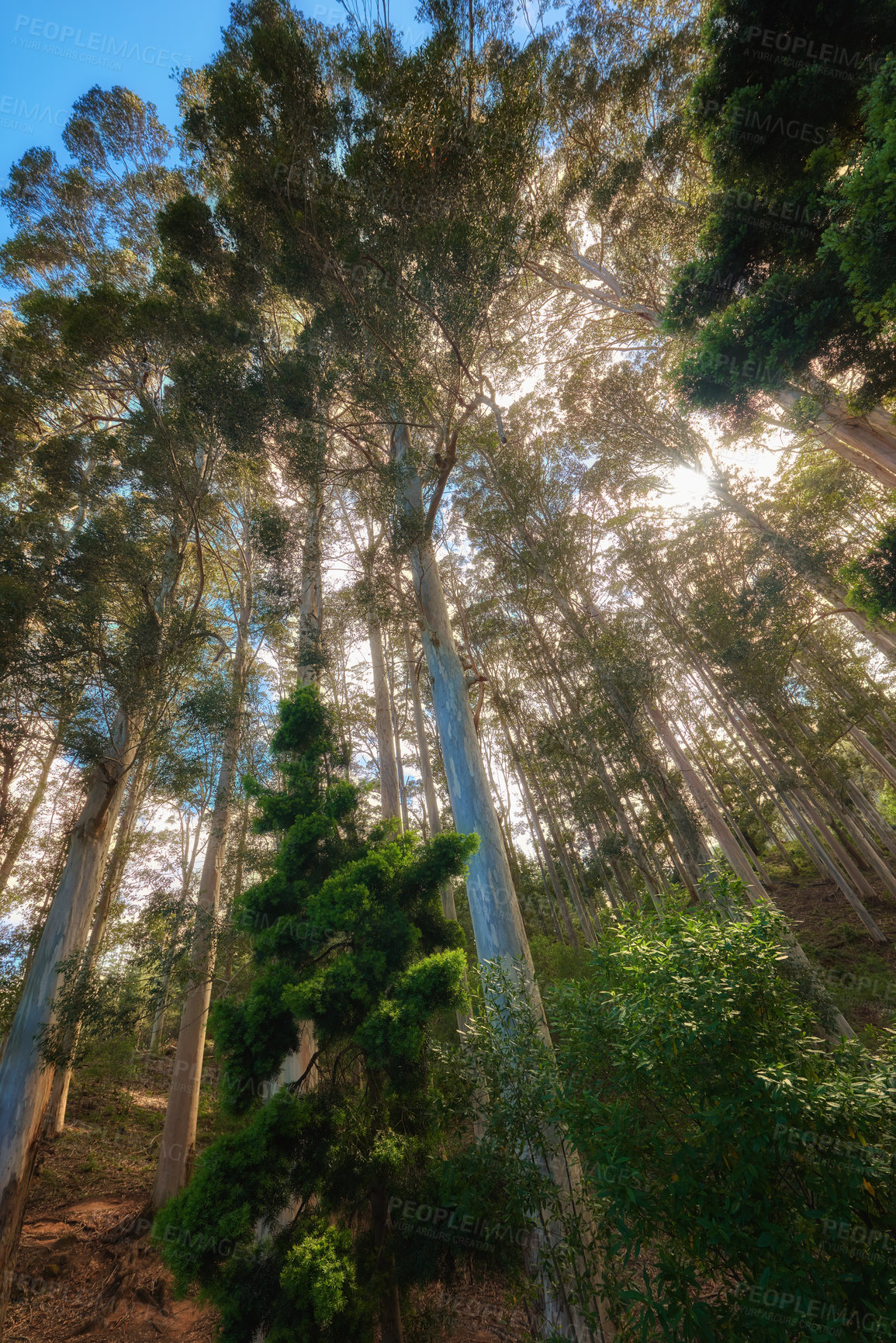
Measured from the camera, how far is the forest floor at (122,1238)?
17.3 ft

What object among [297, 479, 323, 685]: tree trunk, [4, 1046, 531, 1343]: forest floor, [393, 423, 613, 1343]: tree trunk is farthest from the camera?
[297, 479, 323, 685]: tree trunk

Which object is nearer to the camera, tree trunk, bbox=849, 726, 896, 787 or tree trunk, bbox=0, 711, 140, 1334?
tree trunk, bbox=0, 711, 140, 1334

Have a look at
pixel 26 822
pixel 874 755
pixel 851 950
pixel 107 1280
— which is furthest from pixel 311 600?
pixel 874 755

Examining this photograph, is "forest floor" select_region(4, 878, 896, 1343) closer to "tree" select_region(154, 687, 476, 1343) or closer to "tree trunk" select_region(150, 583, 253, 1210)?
"tree" select_region(154, 687, 476, 1343)

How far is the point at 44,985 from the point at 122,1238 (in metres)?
3.77

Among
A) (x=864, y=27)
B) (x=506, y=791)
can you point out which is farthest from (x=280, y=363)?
(x=506, y=791)

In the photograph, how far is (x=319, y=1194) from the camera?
3480mm

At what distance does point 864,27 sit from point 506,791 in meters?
17.8

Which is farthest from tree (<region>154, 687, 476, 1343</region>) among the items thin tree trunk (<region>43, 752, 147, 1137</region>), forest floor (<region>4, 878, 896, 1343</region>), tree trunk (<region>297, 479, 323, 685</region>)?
thin tree trunk (<region>43, 752, 147, 1137</region>)

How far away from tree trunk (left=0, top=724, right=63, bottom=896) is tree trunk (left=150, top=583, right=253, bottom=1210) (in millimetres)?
4925

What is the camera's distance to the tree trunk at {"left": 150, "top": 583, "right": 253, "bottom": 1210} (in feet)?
20.4

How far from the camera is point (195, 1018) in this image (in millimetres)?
7219

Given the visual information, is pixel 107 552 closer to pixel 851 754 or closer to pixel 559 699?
pixel 559 699

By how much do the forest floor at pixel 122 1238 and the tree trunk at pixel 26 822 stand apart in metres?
5.16
